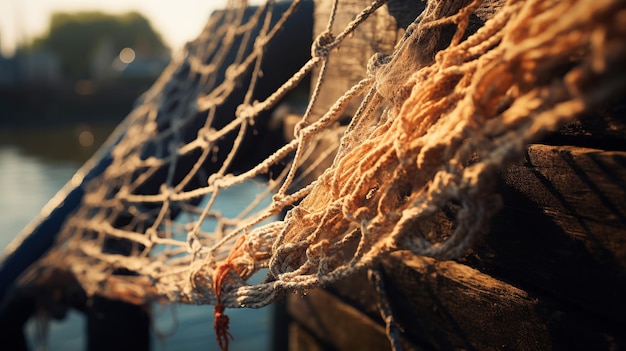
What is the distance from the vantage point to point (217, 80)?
5.60 ft

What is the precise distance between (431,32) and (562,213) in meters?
0.35

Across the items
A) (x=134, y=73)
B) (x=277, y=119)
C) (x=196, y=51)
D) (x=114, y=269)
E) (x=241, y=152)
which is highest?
(x=134, y=73)

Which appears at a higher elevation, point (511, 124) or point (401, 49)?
point (401, 49)

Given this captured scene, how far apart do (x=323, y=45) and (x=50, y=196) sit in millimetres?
9776

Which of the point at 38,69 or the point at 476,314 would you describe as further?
the point at 38,69

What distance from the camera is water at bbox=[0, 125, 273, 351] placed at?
4.15 metres

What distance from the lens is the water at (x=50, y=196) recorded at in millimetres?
4148

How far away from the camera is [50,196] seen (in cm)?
944

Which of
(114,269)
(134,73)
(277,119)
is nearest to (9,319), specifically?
(114,269)

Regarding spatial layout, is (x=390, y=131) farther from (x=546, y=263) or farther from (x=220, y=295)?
(x=220, y=295)

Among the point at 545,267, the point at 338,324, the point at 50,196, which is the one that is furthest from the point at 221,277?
the point at 50,196

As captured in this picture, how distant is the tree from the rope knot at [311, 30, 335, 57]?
3601 centimetres

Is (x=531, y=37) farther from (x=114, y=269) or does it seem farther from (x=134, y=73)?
(x=134, y=73)

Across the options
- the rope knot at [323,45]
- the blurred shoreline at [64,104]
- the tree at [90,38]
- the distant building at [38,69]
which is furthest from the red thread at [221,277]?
the tree at [90,38]
